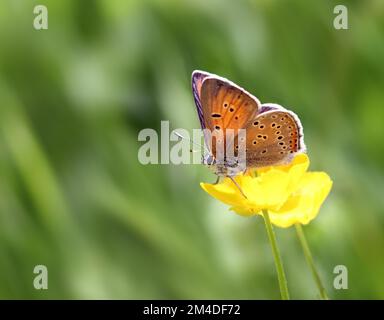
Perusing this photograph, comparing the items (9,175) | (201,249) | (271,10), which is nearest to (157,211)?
(201,249)

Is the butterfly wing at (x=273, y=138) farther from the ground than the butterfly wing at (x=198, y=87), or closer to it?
closer to it

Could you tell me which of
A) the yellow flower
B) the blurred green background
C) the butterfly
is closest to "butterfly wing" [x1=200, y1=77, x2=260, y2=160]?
the butterfly

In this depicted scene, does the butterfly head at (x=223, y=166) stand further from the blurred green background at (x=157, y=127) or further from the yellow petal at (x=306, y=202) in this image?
the blurred green background at (x=157, y=127)

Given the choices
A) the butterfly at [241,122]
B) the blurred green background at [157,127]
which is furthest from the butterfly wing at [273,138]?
the blurred green background at [157,127]

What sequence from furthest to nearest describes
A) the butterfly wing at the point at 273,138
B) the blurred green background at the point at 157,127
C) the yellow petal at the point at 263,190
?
the blurred green background at the point at 157,127
the butterfly wing at the point at 273,138
the yellow petal at the point at 263,190

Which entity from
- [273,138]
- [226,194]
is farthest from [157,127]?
[226,194]

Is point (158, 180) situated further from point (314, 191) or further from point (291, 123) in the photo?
point (314, 191)

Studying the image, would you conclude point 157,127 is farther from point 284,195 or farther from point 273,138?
point 284,195

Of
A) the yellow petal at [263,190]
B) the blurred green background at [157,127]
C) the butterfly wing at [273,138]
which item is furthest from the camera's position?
the blurred green background at [157,127]
